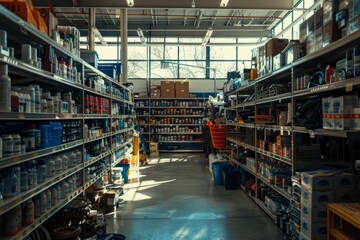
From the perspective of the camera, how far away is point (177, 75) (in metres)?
14.2

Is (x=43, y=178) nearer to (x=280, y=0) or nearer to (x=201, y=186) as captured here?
(x=201, y=186)

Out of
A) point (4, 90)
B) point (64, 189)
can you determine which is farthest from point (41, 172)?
point (4, 90)

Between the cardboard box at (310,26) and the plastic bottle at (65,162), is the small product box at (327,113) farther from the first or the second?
the plastic bottle at (65,162)

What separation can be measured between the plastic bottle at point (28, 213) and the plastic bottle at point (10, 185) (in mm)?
326

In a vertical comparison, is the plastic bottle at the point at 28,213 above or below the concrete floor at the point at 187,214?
above

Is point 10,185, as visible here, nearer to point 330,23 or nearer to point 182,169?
point 330,23

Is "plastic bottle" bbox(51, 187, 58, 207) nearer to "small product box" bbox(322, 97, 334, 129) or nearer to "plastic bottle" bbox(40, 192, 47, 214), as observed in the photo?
"plastic bottle" bbox(40, 192, 47, 214)

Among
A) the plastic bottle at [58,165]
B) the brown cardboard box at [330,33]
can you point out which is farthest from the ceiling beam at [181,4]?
the plastic bottle at [58,165]

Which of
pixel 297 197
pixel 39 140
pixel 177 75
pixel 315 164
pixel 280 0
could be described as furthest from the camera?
pixel 177 75

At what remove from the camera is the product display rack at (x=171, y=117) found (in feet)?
43.7

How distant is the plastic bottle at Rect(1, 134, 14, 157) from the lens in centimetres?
217

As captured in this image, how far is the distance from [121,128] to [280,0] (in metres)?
4.46

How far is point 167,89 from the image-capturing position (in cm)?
1322

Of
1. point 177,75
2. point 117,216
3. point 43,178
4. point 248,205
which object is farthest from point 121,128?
point 177,75
